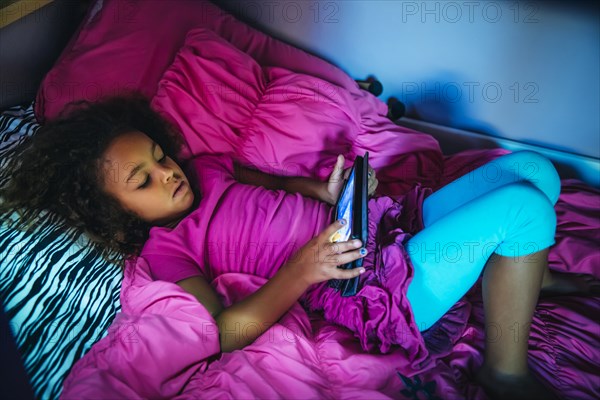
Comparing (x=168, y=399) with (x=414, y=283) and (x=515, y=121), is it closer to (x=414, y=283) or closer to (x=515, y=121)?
(x=414, y=283)

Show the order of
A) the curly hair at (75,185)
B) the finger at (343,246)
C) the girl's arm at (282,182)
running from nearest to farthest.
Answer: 1. the finger at (343,246)
2. the curly hair at (75,185)
3. the girl's arm at (282,182)

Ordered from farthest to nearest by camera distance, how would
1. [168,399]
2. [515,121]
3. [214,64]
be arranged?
[515,121]
[214,64]
[168,399]

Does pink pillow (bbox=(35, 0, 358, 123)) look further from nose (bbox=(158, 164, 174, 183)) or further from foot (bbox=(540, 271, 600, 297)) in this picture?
foot (bbox=(540, 271, 600, 297))

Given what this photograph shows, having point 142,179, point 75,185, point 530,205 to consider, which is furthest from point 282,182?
point 530,205

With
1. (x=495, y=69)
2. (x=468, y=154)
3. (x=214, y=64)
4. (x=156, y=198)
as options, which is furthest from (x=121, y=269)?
(x=495, y=69)

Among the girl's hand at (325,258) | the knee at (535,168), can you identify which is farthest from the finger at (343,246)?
the knee at (535,168)

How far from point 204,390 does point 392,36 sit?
1.01 metres

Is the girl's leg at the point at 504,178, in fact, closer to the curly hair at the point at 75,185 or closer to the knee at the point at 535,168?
the knee at the point at 535,168

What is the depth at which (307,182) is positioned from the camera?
1.04 metres

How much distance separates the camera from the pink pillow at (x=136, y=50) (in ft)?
3.46

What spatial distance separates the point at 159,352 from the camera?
74 cm

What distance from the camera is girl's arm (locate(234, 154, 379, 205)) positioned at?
984 millimetres

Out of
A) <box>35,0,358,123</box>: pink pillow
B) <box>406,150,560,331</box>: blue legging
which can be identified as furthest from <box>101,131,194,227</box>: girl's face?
<box>406,150,560,331</box>: blue legging

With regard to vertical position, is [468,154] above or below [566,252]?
above
